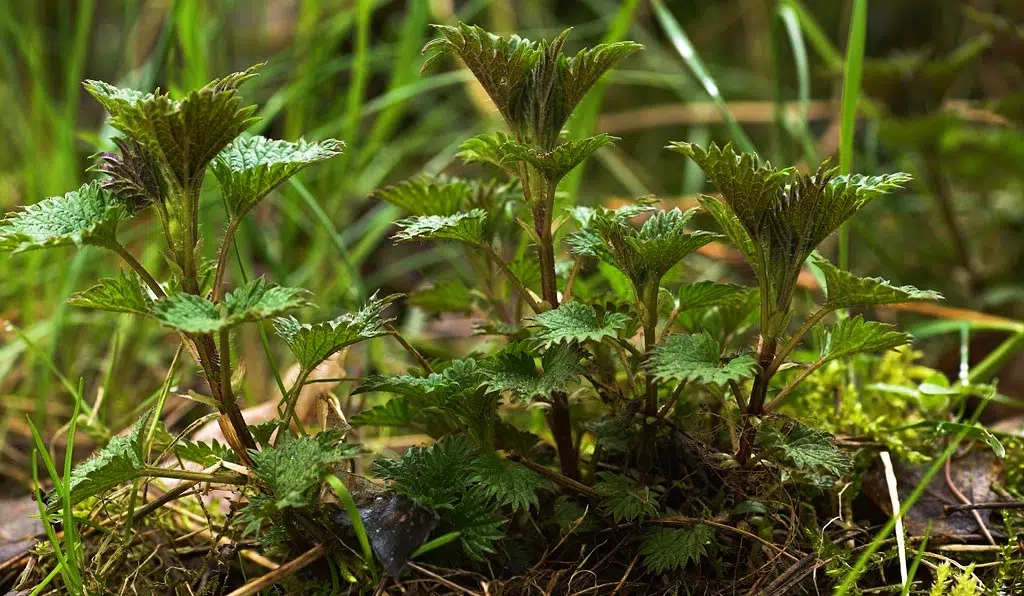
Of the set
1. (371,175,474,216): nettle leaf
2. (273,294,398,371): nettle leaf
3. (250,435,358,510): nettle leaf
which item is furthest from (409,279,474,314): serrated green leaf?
(250,435,358,510): nettle leaf

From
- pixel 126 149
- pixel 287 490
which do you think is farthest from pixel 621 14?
pixel 287 490

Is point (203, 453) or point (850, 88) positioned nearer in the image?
point (203, 453)

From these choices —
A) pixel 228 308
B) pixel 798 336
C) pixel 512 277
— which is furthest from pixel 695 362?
pixel 228 308

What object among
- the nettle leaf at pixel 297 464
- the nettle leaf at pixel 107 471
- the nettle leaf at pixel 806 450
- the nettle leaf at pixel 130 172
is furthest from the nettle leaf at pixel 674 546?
the nettle leaf at pixel 130 172

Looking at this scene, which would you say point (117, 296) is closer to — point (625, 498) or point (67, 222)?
point (67, 222)

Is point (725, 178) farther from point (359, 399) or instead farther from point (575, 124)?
point (575, 124)
